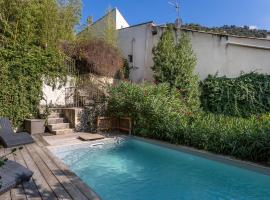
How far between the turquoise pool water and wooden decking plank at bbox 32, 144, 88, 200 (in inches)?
33.5

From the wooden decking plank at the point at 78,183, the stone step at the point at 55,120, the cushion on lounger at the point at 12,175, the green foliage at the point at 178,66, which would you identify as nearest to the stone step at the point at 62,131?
the stone step at the point at 55,120

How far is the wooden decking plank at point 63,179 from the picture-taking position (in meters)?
4.48

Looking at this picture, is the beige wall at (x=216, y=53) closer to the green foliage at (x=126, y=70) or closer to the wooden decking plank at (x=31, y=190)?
the green foliage at (x=126, y=70)

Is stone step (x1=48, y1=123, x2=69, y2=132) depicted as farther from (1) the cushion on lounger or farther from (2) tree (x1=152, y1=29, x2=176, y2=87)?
(2) tree (x1=152, y1=29, x2=176, y2=87)

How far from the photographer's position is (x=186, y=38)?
1413 cm

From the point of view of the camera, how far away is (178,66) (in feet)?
45.1

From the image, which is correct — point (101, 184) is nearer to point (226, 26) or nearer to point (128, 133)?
point (128, 133)

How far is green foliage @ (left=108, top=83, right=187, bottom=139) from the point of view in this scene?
387 inches

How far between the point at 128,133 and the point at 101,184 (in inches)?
194

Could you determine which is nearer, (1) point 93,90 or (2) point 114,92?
(2) point 114,92

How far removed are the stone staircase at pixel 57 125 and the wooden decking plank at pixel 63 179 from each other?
10.7 ft

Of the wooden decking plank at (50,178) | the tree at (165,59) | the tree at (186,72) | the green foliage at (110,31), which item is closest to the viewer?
the wooden decking plank at (50,178)

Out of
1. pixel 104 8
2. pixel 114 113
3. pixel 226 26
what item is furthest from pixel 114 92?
pixel 226 26

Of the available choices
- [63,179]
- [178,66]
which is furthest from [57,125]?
[178,66]
